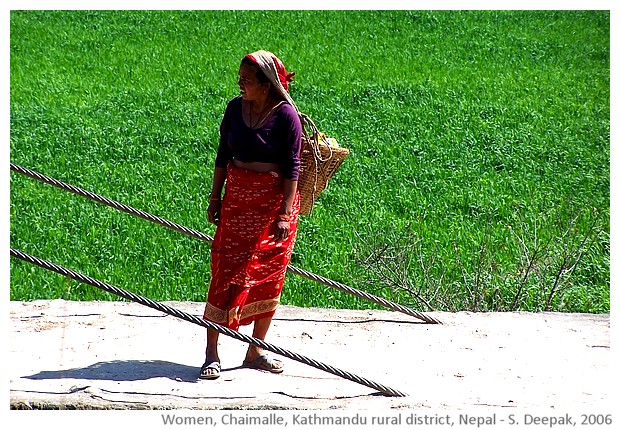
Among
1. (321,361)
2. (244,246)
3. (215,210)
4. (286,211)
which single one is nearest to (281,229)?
(286,211)

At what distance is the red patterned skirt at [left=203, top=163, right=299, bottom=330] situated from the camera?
210 inches

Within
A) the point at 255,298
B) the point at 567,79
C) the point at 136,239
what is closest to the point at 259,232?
the point at 255,298

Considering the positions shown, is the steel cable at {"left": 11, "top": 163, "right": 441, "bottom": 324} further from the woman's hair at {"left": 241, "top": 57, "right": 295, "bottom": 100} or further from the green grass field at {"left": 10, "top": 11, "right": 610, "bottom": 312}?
the woman's hair at {"left": 241, "top": 57, "right": 295, "bottom": 100}

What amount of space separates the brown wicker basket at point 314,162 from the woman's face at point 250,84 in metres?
0.43

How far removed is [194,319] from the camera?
516cm

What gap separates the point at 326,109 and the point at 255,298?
712cm

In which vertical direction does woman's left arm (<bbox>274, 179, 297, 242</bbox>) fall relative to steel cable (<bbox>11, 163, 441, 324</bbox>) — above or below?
above

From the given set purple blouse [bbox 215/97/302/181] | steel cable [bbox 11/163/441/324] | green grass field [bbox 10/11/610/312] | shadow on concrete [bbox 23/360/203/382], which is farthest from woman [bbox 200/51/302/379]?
green grass field [bbox 10/11/610/312]

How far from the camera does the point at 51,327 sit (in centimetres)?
633

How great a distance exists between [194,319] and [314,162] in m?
1.11

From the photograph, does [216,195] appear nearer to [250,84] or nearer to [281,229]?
[281,229]

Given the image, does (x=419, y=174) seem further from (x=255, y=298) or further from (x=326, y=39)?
(x=255, y=298)

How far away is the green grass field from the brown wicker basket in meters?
1.86

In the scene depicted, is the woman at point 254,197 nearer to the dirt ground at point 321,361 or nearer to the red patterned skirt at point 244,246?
the red patterned skirt at point 244,246
